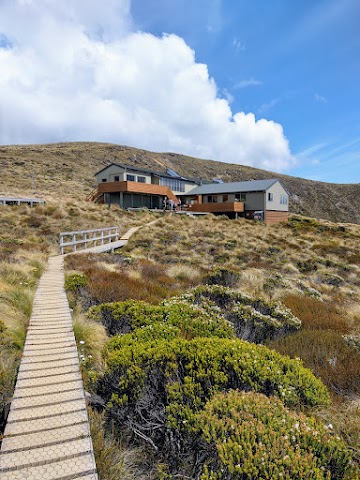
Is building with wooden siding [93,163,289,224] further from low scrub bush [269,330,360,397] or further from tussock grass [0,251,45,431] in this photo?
low scrub bush [269,330,360,397]

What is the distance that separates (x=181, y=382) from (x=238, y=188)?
146ft

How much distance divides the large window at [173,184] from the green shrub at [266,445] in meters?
45.6

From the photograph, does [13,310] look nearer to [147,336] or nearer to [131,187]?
[147,336]

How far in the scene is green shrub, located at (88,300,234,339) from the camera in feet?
21.3

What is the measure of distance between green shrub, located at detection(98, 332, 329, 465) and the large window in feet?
146

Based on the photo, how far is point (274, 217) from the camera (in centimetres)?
4531

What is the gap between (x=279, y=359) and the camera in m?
4.80

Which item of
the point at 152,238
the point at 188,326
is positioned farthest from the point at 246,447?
the point at 152,238

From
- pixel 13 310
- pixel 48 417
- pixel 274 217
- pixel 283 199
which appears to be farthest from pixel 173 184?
pixel 48 417

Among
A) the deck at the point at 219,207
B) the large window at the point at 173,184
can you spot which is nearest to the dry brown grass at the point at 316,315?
the deck at the point at 219,207

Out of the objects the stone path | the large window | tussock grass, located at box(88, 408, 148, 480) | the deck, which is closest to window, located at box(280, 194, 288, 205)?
the deck

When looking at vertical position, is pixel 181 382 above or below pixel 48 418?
above

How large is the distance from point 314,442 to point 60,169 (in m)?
69.2

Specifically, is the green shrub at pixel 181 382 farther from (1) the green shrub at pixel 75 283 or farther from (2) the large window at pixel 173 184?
(2) the large window at pixel 173 184
